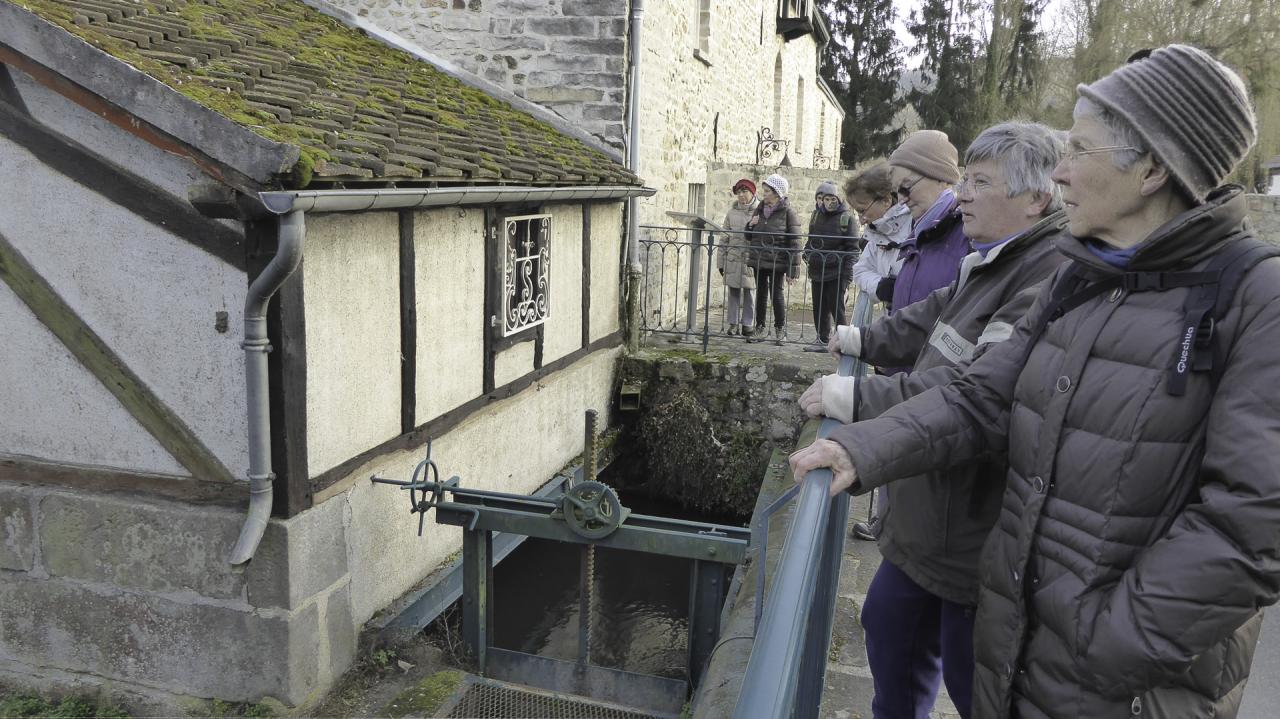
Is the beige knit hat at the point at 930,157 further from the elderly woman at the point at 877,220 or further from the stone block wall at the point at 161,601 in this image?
the stone block wall at the point at 161,601

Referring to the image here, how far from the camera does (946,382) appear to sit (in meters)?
2.00

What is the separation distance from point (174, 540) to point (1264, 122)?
→ 24.0m

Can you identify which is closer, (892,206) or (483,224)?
(892,206)

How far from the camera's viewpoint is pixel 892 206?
15.8 feet

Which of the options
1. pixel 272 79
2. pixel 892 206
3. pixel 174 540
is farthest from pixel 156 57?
pixel 892 206

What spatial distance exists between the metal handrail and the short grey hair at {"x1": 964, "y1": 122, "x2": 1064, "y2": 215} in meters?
0.94

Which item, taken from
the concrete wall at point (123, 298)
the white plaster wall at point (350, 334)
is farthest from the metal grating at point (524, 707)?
the concrete wall at point (123, 298)

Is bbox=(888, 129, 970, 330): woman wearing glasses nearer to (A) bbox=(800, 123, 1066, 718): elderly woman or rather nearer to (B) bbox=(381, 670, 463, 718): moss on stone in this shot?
(A) bbox=(800, 123, 1066, 718): elderly woman

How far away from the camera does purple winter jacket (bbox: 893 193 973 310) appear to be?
318 centimetres

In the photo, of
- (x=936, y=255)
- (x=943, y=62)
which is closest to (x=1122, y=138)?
(x=936, y=255)

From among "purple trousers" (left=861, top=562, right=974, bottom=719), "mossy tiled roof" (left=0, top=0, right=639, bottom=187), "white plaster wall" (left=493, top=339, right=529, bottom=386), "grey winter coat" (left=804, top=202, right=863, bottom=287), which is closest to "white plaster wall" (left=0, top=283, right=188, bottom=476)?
"mossy tiled roof" (left=0, top=0, right=639, bottom=187)

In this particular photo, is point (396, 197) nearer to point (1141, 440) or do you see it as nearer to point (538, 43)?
point (1141, 440)

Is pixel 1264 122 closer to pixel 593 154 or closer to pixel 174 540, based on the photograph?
pixel 593 154

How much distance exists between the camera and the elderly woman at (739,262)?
8.86 m
